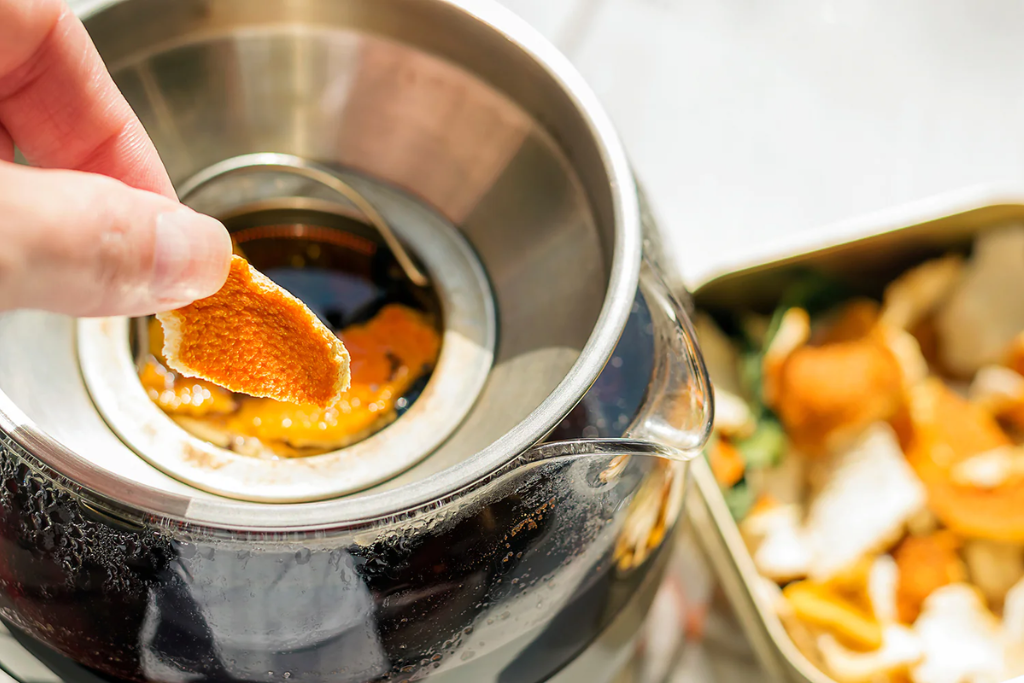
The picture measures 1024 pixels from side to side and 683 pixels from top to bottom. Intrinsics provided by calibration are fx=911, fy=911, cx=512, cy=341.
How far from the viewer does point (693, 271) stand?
94 centimetres

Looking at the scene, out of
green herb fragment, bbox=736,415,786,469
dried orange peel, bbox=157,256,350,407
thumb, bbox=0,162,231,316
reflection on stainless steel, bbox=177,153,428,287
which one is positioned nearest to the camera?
thumb, bbox=0,162,231,316

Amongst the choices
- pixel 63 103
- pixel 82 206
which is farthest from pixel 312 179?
pixel 82 206

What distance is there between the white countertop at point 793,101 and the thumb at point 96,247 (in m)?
0.64

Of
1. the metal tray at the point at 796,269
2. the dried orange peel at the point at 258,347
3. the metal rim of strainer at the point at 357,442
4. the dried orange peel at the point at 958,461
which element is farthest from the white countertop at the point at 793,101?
the dried orange peel at the point at 258,347

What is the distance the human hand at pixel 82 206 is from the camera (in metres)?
0.35

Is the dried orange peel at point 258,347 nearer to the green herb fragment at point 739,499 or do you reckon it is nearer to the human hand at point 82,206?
the human hand at point 82,206

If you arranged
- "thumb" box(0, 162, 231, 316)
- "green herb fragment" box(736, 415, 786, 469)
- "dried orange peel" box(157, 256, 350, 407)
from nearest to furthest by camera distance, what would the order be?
1. "thumb" box(0, 162, 231, 316)
2. "dried orange peel" box(157, 256, 350, 407)
3. "green herb fragment" box(736, 415, 786, 469)

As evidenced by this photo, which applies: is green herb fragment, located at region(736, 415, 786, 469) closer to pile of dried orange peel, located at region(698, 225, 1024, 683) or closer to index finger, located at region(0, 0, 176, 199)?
pile of dried orange peel, located at region(698, 225, 1024, 683)

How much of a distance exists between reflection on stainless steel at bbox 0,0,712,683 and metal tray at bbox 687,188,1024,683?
202mm

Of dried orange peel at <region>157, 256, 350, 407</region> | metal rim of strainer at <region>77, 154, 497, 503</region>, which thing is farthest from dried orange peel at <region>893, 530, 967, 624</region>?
dried orange peel at <region>157, 256, 350, 407</region>

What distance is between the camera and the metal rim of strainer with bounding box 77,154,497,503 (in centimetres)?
51

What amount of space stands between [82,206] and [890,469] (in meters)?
0.66

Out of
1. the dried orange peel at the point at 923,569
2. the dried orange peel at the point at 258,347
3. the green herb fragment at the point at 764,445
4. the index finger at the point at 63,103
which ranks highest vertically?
the index finger at the point at 63,103

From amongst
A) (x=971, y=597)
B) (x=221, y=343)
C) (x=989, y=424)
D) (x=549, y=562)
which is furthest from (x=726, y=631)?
(x=221, y=343)
